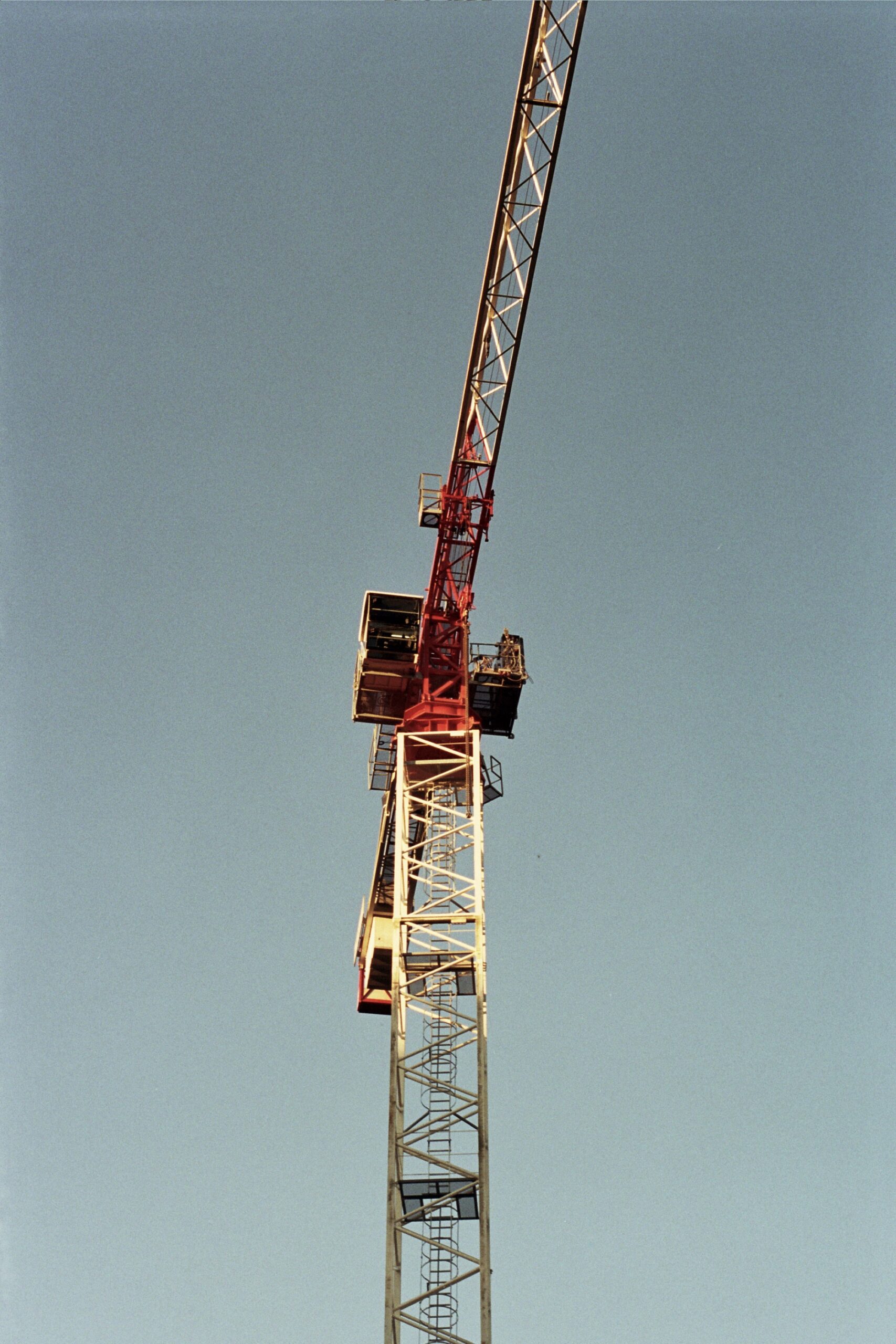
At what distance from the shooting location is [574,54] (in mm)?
34688

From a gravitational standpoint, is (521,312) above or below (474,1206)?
above

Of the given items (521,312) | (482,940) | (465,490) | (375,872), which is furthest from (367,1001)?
(521,312)

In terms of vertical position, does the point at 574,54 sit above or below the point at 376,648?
above

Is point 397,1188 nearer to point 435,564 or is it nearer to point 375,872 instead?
point 375,872

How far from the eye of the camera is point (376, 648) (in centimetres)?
3925

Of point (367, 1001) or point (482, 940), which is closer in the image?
point (482, 940)

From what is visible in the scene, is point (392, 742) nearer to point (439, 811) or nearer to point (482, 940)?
point (439, 811)

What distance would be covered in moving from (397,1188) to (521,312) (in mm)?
19358

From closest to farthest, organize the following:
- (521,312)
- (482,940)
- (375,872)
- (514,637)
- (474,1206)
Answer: (474,1206) < (482,940) < (521,312) < (514,637) < (375,872)

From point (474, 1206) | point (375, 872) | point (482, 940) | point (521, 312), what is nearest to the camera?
point (474, 1206)

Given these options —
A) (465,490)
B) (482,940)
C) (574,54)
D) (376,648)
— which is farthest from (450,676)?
(574,54)

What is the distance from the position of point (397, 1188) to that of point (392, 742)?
40.5 feet

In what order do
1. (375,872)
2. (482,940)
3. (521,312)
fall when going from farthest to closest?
1. (375,872)
2. (521,312)
3. (482,940)

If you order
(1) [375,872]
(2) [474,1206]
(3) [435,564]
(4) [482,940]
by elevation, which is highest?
(3) [435,564]
